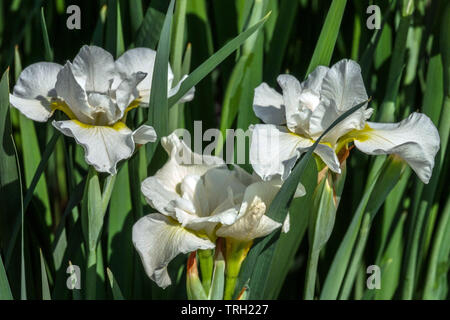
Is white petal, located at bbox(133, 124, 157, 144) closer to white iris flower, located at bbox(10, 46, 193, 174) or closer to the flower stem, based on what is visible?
white iris flower, located at bbox(10, 46, 193, 174)

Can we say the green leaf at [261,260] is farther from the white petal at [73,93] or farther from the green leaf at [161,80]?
the white petal at [73,93]

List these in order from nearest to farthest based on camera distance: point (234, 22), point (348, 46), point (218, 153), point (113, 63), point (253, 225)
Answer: point (253, 225), point (113, 63), point (218, 153), point (234, 22), point (348, 46)

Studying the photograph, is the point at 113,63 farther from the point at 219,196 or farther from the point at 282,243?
the point at 282,243

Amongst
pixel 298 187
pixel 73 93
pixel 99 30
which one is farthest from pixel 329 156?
pixel 99 30

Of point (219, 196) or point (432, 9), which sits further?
point (432, 9)

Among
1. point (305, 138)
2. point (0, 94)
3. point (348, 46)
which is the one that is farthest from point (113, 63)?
point (348, 46)

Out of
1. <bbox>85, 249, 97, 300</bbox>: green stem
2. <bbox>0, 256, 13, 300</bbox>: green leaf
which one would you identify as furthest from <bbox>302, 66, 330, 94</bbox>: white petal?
<bbox>0, 256, 13, 300</bbox>: green leaf

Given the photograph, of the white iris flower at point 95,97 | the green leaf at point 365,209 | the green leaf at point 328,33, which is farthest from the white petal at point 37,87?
the green leaf at point 365,209
